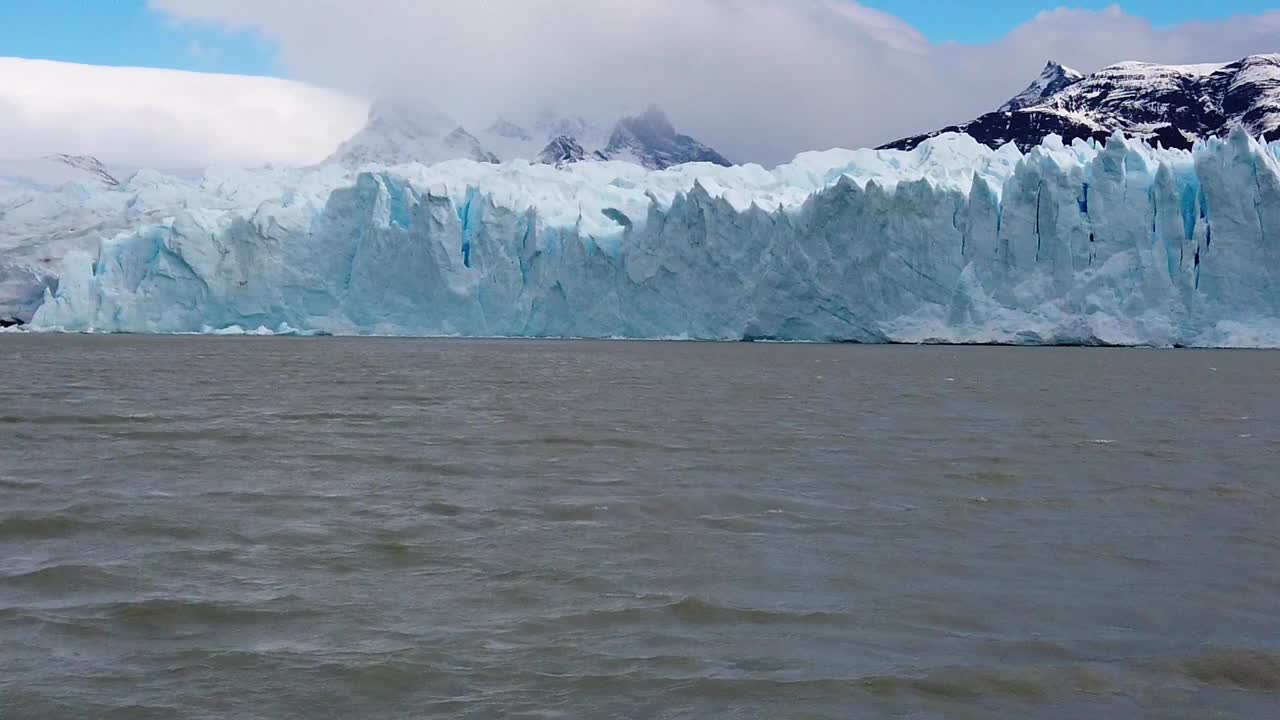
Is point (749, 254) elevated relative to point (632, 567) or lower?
elevated

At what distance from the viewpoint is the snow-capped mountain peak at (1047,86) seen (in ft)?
339

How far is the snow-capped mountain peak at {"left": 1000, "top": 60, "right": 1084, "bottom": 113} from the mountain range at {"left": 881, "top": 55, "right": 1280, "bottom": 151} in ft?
30.7

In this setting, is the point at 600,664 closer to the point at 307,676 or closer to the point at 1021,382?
the point at 307,676

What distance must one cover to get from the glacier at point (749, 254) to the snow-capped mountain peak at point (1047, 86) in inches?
2303

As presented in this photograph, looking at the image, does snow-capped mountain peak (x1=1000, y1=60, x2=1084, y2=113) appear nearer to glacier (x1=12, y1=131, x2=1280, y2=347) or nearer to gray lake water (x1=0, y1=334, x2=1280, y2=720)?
glacier (x1=12, y1=131, x2=1280, y2=347)

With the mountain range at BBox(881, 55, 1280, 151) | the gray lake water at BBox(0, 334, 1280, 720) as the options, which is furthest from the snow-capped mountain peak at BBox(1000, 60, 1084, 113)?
the gray lake water at BBox(0, 334, 1280, 720)

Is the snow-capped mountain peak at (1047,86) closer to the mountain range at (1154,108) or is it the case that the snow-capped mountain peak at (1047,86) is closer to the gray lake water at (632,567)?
the mountain range at (1154,108)

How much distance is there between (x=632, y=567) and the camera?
6.24 m

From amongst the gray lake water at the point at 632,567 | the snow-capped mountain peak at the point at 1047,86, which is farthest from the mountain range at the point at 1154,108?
the gray lake water at the point at 632,567

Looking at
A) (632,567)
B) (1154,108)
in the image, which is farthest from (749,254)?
(1154,108)

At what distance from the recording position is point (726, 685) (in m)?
4.39

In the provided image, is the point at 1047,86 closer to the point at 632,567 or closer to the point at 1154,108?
the point at 1154,108

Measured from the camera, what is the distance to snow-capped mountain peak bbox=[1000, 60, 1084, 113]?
339 feet

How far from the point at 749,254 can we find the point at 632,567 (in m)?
35.5
